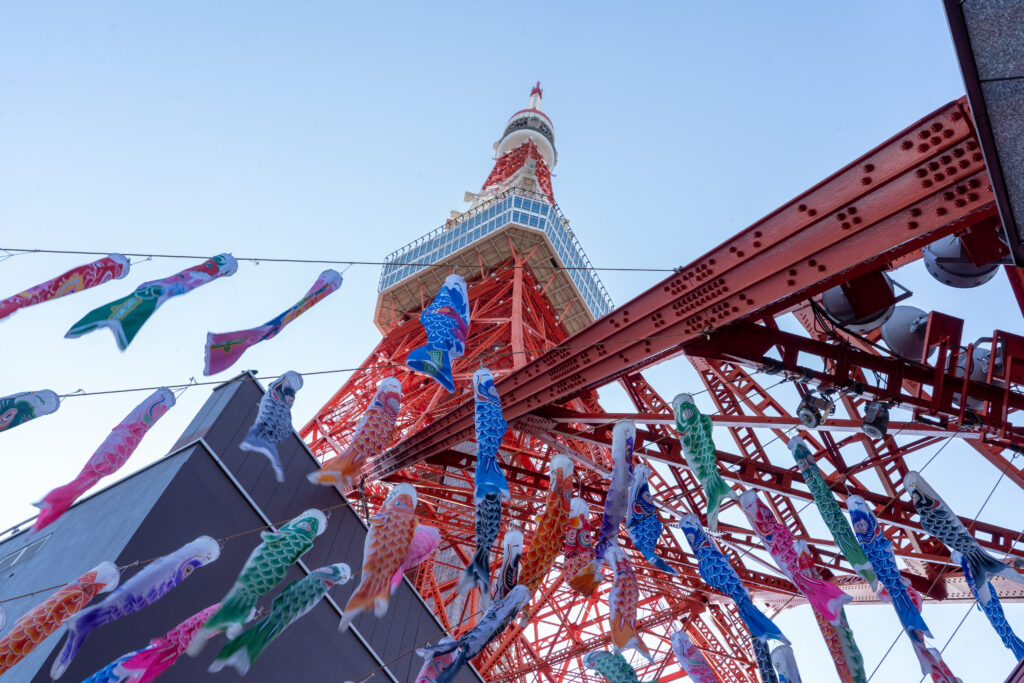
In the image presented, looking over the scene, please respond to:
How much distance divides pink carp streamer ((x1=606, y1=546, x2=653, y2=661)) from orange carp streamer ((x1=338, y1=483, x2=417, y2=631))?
234cm

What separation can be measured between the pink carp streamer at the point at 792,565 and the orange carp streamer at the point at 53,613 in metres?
6.78

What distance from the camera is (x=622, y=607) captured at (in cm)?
888

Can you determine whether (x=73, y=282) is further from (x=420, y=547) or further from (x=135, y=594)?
(x=420, y=547)

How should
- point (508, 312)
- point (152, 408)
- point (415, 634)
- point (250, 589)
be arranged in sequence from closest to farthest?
point (250, 589)
point (152, 408)
point (415, 634)
point (508, 312)

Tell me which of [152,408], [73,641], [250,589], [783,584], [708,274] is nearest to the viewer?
[250,589]

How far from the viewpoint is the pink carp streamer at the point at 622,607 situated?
28.5 feet

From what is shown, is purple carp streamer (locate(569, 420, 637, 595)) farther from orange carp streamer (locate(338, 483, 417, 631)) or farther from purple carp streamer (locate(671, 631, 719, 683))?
orange carp streamer (locate(338, 483, 417, 631))

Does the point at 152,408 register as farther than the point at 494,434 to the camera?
Yes

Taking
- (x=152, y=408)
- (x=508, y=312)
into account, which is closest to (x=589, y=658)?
(x=152, y=408)

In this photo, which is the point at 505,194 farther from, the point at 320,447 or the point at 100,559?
the point at 100,559

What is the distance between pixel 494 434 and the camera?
8.23 metres

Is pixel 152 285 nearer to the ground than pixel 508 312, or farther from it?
nearer to the ground

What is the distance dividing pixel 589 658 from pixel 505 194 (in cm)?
2905

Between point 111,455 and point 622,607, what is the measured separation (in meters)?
6.28
